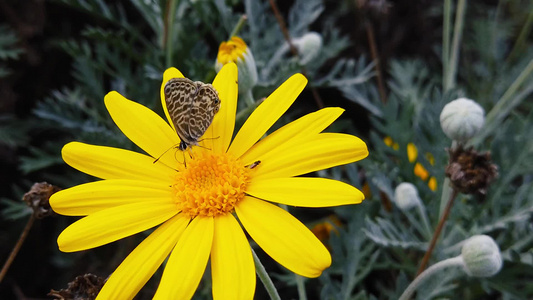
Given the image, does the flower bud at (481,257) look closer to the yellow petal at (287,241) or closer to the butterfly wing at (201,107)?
the yellow petal at (287,241)

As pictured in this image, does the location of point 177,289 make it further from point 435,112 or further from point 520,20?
point 520,20

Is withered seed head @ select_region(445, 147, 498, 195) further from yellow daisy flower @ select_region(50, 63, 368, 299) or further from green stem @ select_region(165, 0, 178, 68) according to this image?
green stem @ select_region(165, 0, 178, 68)

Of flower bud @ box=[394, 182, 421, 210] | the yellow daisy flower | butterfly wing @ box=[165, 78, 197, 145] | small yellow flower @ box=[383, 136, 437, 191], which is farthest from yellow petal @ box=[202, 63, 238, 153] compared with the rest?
small yellow flower @ box=[383, 136, 437, 191]

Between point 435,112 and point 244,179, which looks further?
point 435,112

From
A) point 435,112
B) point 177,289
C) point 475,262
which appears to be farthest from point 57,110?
point 475,262

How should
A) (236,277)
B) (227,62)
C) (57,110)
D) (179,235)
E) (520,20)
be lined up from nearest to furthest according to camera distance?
(236,277)
(179,235)
(227,62)
(57,110)
(520,20)

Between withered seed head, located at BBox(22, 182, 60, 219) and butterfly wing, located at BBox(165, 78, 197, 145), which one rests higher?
butterfly wing, located at BBox(165, 78, 197, 145)

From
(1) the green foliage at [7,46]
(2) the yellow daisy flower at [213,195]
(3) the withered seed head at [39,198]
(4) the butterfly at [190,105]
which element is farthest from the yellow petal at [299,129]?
(1) the green foliage at [7,46]
